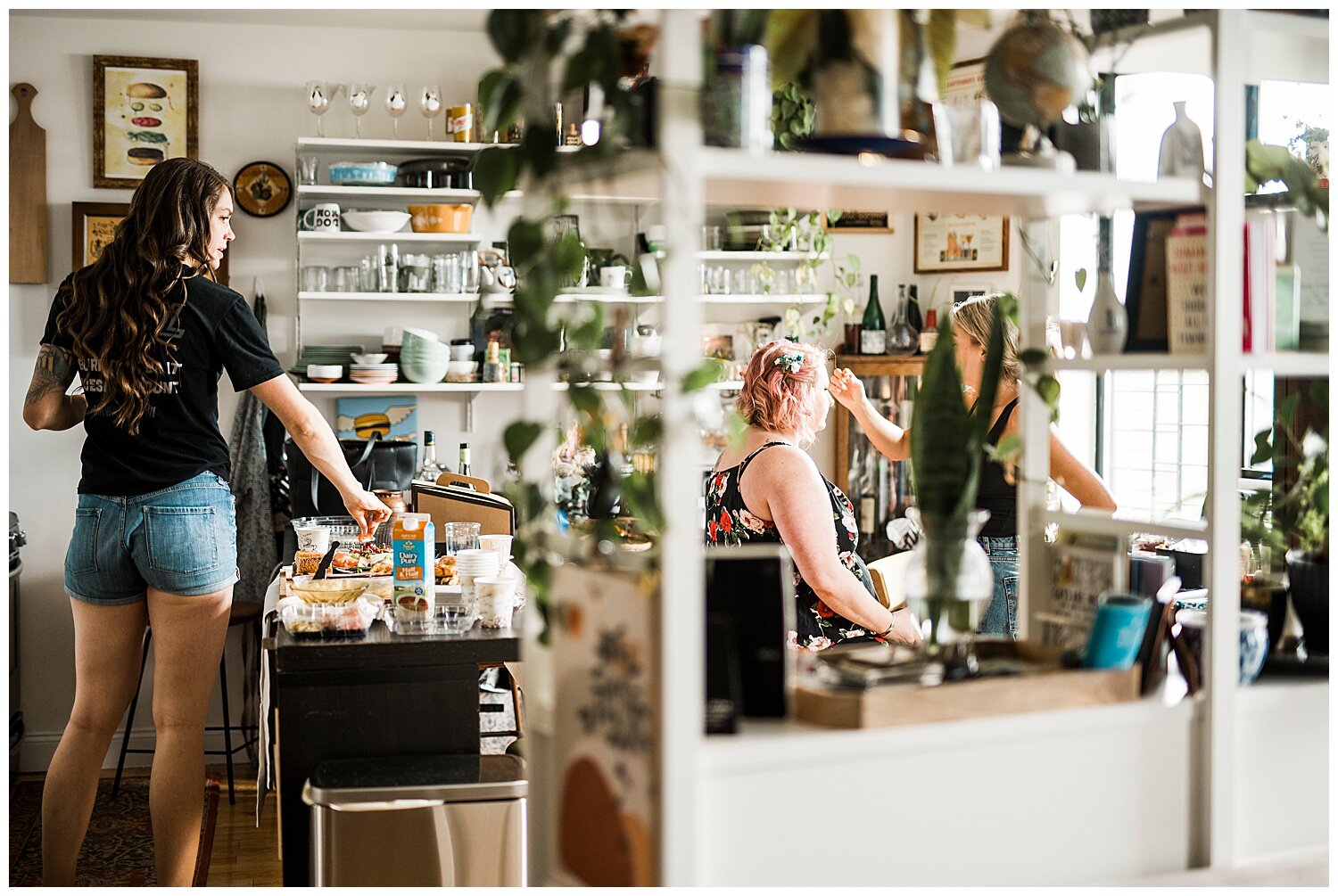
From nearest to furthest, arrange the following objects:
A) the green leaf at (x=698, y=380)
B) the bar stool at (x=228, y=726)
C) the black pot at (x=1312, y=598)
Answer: the green leaf at (x=698, y=380), the black pot at (x=1312, y=598), the bar stool at (x=228, y=726)

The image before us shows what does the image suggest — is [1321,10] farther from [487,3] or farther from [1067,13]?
[487,3]

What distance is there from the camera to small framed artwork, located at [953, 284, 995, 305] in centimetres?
507

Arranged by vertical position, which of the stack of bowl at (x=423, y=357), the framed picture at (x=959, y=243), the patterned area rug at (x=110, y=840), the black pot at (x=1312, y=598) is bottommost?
the patterned area rug at (x=110, y=840)

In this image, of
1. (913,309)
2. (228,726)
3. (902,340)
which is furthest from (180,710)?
(913,309)

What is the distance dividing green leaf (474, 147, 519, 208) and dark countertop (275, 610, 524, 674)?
120cm

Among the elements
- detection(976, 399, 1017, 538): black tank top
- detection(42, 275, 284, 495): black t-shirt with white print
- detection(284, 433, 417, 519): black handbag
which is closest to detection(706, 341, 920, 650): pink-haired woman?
detection(976, 399, 1017, 538): black tank top

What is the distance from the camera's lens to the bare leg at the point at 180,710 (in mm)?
2980

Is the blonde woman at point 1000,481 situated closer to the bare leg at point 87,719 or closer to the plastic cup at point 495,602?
the plastic cup at point 495,602

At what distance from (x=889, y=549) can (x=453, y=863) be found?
2.97m

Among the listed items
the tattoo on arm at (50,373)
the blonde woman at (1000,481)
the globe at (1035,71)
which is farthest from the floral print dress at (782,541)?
the tattoo on arm at (50,373)

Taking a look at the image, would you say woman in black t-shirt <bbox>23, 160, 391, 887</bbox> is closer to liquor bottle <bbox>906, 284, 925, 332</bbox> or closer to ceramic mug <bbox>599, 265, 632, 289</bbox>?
ceramic mug <bbox>599, 265, 632, 289</bbox>

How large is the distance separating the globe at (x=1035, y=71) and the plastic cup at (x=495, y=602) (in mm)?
1456

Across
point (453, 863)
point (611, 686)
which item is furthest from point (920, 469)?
point (453, 863)

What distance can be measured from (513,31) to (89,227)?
386cm
